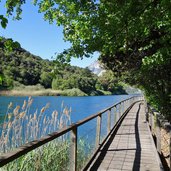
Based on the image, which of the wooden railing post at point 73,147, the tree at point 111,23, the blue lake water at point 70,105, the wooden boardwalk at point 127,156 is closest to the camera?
the wooden railing post at point 73,147

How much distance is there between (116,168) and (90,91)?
453ft

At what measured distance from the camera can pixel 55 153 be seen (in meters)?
6.23

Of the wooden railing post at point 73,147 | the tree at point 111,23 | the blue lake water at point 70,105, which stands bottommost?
the blue lake water at point 70,105

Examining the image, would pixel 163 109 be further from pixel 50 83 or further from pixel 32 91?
pixel 50 83

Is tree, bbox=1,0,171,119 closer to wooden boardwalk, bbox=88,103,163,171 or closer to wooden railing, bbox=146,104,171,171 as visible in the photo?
wooden railing, bbox=146,104,171,171

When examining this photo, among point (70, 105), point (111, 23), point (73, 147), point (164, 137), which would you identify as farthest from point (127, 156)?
point (70, 105)

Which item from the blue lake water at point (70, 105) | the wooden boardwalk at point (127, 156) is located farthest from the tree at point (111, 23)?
the blue lake water at point (70, 105)

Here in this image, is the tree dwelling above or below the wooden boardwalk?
above

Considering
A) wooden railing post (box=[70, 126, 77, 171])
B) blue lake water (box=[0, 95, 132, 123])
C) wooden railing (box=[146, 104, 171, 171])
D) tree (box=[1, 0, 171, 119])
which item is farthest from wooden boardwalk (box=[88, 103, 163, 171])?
blue lake water (box=[0, 95, 132, 123])

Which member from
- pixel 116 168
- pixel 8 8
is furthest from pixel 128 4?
pixel 116 168

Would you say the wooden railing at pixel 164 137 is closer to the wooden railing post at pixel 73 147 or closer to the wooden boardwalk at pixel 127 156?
the wooden boardwalk at pixel 127 156

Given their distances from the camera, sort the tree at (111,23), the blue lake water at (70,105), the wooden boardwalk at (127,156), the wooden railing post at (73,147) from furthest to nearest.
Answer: the blue lake water at (70,105) < the tree at (111,23) < the wooden boardwalk at (127,156) < the wooden railing post at (73,147)

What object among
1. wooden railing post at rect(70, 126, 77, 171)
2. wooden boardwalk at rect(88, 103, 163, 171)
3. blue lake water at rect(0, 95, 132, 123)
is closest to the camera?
wooden railing post at rect(70, 126, 77, 171)

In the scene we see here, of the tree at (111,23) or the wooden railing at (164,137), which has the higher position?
the tree at (111,23)
